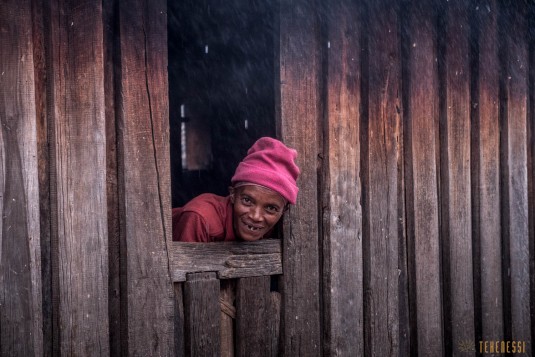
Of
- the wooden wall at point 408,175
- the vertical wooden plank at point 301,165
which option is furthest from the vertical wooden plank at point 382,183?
the vertical wooden plank at point 301,165

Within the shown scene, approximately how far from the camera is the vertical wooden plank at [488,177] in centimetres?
414

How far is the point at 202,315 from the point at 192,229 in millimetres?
495

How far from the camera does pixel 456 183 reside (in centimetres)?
400

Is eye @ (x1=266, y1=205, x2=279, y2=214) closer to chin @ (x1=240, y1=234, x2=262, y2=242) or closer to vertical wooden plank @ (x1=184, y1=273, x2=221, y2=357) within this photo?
chin @ (x1=240, y1=234, x2=262, y2=242)

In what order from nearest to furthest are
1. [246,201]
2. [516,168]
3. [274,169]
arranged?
[274,169] → [246,201] → [516,168]

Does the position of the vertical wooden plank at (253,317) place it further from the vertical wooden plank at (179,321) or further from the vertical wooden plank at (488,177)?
the vertical wooden plank at (488,177)

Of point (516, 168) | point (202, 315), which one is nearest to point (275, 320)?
point (202, 315)

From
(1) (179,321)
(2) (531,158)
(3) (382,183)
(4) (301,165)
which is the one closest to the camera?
(1) (179,321)

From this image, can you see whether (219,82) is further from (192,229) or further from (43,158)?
(43,158)

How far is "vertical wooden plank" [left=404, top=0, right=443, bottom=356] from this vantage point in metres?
3.77

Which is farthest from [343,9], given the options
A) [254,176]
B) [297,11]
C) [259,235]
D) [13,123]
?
[13,123]

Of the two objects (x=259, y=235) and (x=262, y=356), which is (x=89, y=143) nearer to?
(x=259, y=235)

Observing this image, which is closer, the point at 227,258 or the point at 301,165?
the point at 227,258

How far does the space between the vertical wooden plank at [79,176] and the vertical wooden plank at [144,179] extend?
0.12 meters
